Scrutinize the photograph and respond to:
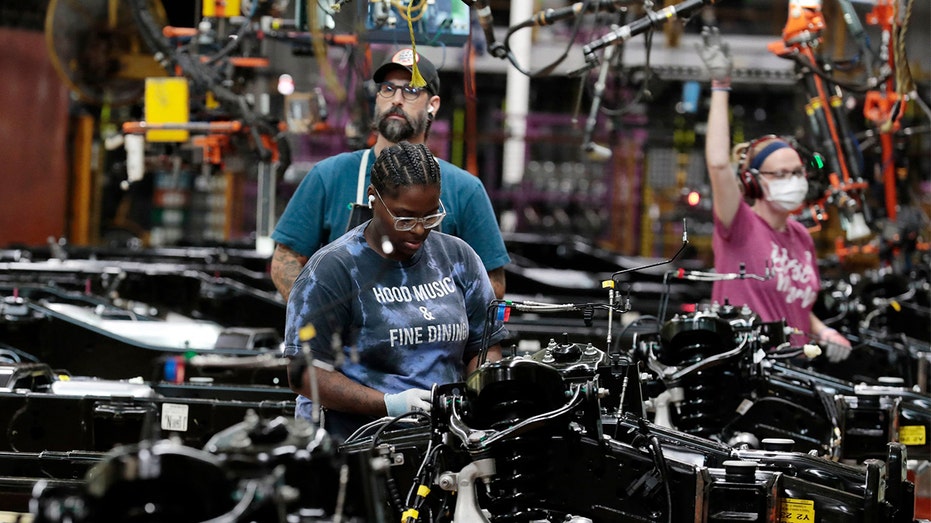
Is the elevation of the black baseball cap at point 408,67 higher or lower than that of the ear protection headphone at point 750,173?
higher

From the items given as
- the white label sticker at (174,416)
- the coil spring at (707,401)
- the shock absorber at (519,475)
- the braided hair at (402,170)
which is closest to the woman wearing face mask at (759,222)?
the coil spring at (707,401)

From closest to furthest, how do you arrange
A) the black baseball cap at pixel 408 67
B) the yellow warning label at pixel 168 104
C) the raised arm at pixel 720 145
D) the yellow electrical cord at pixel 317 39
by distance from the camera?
the black baseball cap at pixel 408 67
the raised arm at pixel 720 145
the yellow electrical cord at pixel 317 39
the yellow warning label at pixel 168 104

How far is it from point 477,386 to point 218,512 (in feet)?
2.83

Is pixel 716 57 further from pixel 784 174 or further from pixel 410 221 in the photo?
pixel 410 221

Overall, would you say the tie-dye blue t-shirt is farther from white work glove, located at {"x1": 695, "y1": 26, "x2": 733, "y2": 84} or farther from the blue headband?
the blue headband

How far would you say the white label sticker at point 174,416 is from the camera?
14.3 ft

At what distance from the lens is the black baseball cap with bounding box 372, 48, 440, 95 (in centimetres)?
430

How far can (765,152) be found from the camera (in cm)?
533

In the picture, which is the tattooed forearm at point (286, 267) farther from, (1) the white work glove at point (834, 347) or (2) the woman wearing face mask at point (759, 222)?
(1) the white work glove at point (834, 347)

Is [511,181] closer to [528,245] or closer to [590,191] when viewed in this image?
[590,191]

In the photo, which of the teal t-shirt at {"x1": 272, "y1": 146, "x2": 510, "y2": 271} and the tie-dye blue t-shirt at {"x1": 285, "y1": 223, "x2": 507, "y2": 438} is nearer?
the tie-dye blue t-shirt at {"x1": 285, "y1": 223, "x2": 507, "y2": 438}

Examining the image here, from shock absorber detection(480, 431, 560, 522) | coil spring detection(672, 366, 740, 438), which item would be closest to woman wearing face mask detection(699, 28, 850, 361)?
coil spring detection(672, 366, 740, 438)

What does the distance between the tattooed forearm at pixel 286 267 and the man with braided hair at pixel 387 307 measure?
862mm

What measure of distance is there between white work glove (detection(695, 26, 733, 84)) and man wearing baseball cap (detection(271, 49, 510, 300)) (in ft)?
4.60
